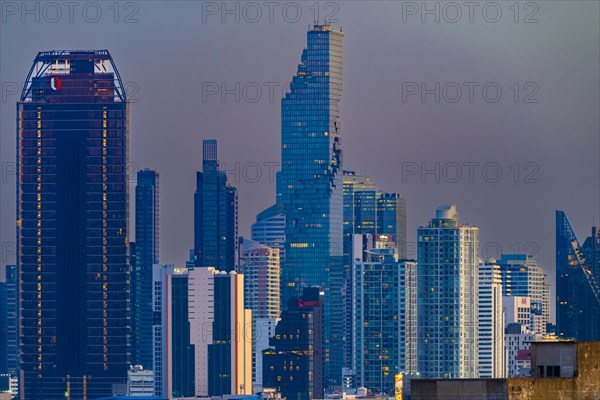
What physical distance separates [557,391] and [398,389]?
146648 mm

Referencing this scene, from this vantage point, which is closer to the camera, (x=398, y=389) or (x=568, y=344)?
(x=568, y=344)

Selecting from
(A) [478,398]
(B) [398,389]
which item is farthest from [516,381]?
(B) [398,389]

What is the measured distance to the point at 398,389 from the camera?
586 ft

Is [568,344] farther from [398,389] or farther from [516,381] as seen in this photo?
[398,389]

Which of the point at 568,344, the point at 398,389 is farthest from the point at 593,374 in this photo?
the point at 398,389

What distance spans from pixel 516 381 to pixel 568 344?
1.04 meters

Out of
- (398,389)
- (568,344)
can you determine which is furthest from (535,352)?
(398,389)

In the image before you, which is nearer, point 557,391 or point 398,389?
point 557,391

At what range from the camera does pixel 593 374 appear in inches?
1292

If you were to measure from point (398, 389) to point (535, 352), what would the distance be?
14642 cm

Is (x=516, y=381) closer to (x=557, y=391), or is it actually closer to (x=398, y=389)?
(x=557, y=391)

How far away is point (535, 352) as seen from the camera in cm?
3275

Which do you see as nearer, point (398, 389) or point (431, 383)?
point (431, 383)

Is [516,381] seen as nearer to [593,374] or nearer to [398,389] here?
[593,374]
